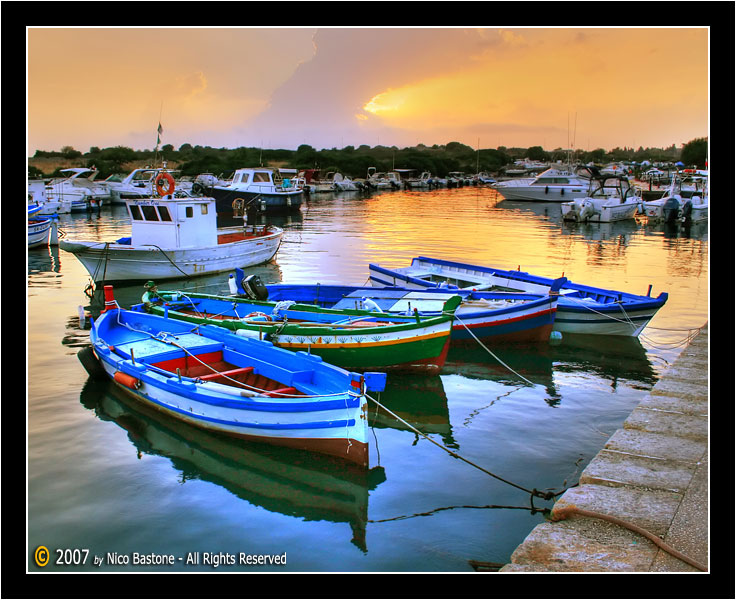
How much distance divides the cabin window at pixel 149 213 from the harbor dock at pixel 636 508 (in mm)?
17969

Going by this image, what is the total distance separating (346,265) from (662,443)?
64.8 ft

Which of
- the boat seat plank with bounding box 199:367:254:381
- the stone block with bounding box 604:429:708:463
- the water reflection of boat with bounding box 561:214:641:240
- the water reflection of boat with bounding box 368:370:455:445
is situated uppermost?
the water reflection of boat with bounding box 561:214:641:240

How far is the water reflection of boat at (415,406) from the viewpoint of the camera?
10219 mm

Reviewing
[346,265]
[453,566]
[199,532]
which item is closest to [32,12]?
[199,532]

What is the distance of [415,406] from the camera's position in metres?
11.1

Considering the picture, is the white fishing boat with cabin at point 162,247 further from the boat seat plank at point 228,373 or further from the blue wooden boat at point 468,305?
the boat seat plank at point 228,373

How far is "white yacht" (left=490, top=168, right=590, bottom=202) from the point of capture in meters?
58.4

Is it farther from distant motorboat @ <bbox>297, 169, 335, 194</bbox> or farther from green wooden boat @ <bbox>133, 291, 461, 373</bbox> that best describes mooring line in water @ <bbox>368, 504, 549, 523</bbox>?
distant motorboat @ <bbox>297, 169, 335, 194</bbox>

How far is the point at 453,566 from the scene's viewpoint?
6395 mm

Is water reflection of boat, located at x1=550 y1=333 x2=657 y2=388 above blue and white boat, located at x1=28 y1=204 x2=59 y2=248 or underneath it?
underneath

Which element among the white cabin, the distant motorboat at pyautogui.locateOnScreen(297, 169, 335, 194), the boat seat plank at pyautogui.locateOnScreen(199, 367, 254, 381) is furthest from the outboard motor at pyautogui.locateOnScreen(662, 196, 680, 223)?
the distant motorboat at pyautogui.locateOnScreen(297, 169, 335, 194)

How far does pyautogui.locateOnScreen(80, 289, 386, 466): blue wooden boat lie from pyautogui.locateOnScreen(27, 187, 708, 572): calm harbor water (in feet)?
1.40

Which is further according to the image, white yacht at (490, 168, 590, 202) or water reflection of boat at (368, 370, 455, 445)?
white yacht at (490, 168, 590, 202)

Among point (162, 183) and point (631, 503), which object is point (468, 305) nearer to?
point (631, 503)
